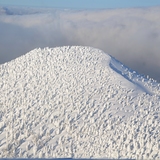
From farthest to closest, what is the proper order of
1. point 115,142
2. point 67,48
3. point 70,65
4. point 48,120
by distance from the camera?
point 67,48 → point 70,65 → point 48,120 → point 115,142

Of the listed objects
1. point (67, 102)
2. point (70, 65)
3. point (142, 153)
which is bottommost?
point (142, 153)

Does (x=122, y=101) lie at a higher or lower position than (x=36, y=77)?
lower

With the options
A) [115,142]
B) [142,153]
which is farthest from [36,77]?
[142,153]

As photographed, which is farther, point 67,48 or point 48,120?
point 67,48

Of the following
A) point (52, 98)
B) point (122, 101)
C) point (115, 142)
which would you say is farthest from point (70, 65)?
point (115, 142)

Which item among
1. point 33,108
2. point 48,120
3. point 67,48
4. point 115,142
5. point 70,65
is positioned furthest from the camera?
point 67,48

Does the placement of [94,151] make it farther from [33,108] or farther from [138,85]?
[138,85]
